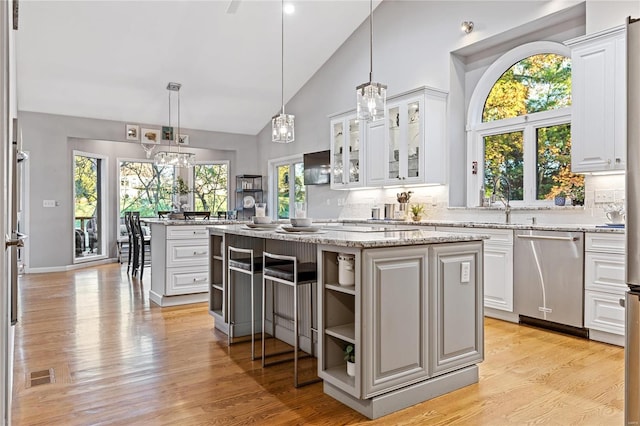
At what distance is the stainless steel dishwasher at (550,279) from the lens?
3.56m

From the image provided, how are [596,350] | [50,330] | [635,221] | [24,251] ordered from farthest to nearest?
[24,251], [50,330], [596,350], [635,221]

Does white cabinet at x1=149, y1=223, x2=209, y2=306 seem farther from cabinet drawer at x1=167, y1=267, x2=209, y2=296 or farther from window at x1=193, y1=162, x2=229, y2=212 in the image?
window at x1=193, y1=162, x2=229, y2=212

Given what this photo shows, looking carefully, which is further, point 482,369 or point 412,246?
point 482,369

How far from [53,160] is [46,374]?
5.46m

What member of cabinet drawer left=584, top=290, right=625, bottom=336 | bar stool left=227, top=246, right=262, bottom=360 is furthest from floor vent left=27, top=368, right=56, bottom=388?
cabinet drawer left=584, top=290, right=625, bottom=336

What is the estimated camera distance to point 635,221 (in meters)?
1.66

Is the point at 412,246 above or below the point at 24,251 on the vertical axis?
above

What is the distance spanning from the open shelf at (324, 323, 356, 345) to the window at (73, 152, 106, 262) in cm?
683

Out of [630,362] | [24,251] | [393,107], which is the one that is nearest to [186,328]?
[630,362]

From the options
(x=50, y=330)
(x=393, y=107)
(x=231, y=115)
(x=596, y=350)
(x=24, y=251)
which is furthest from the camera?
(x=231, y=115)

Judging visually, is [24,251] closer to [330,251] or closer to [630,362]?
[330,251]

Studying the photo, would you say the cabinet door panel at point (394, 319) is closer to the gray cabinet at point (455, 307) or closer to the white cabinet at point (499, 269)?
the gray cabinet at point (455, 307)

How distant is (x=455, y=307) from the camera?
254cm

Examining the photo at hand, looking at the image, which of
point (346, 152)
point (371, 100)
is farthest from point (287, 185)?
point (371, 100)
